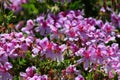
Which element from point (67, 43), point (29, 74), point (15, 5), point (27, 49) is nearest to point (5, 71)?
point (29, 74)

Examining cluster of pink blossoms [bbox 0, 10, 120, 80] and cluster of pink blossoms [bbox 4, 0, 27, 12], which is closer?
cluster of pink blossoms [bbox 0, 10, 120, 80]

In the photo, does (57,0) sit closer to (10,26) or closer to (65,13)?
(65,13)

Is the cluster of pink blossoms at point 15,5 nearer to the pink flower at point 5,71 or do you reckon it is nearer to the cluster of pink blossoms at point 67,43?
the cluster of pink blossoms at point 67,43

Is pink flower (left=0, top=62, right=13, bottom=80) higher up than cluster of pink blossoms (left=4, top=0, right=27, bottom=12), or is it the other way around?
pink flower (left=0, top=62, right=13, bottom=80)

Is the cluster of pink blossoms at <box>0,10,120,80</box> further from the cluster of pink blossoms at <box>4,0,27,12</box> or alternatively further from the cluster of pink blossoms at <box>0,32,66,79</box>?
the cluster of pink blossoms at <box>4,0,27,12</box>

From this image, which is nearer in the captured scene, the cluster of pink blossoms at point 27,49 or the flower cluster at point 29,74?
the flower cluster at point 29,74

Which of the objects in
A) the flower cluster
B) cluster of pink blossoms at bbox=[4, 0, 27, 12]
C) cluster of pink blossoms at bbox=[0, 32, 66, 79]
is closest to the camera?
the flower cluster

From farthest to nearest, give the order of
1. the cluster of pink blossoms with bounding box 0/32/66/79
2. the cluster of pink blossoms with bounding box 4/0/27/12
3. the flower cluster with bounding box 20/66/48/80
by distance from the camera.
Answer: the cluster of pink blossoms with bounding box 4/0/27/12, the cluster of pink blossoms with bounding box 0/32/66/79, the flower cluster with bounding box 20/66/48/80

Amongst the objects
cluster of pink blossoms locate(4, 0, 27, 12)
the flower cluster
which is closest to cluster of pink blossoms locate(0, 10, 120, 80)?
the flower cluster

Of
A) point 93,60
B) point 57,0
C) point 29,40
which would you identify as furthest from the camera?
point 57,0

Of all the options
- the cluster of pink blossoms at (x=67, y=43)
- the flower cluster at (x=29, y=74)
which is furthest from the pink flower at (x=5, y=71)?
the flower cluster at (x=29, y=74)

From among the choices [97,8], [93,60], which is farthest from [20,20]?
[93,60]
